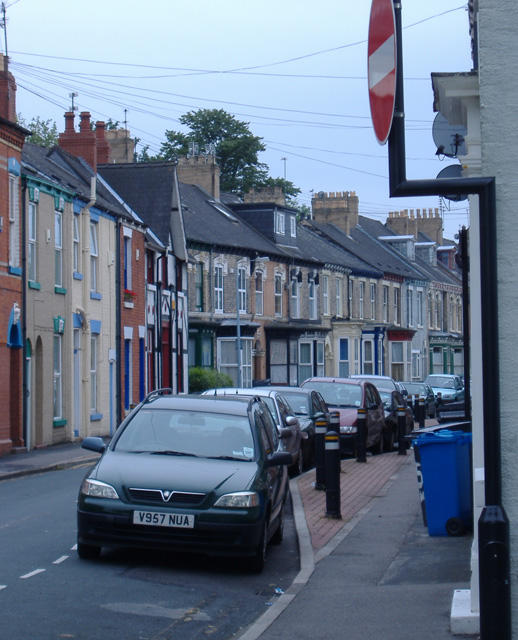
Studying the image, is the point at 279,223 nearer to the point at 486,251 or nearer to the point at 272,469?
the point at 272,469

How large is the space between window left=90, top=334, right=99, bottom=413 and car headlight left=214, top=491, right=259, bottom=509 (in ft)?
68.5

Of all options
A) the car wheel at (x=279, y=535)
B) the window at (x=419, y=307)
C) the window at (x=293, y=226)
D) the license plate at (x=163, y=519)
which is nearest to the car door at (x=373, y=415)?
the car wheel at (x=279, y=535)

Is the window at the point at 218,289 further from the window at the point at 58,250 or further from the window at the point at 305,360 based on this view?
the window at the point at 58,250

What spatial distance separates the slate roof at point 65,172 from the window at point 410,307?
3224 cm

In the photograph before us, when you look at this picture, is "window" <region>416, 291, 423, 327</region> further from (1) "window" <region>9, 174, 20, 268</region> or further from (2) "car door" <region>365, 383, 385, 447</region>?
(1) "window" <region>9, 174, 20, 268</region>

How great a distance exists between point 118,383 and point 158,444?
71.4 ft

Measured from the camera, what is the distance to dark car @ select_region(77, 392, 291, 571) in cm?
903

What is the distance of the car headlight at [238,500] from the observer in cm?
909

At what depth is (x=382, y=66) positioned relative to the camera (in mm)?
4758

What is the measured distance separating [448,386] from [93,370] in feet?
75.5

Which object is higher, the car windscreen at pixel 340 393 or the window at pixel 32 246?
the window at pixel 32 246

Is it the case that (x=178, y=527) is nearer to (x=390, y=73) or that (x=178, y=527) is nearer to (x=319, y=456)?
(x=390, y=73)

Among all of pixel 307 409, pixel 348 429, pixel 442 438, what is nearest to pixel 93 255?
pixel 307 409

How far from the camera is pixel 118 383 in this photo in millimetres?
31594
